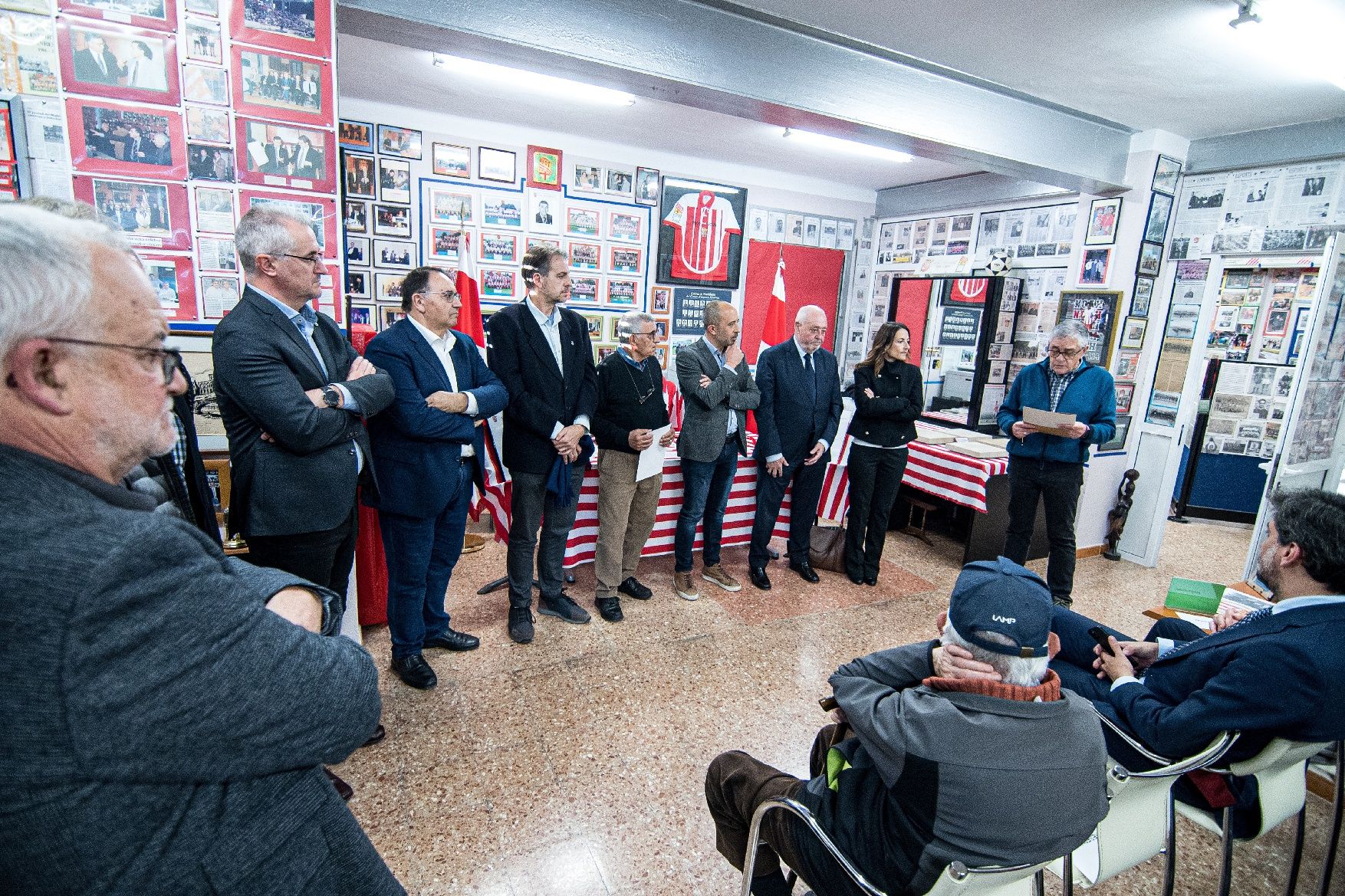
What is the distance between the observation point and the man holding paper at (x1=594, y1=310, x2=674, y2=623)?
321 cm

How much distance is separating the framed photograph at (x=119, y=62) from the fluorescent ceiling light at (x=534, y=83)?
191 cm

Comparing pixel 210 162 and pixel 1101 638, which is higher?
pixel 210 162

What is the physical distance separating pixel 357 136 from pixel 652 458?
3504 mm

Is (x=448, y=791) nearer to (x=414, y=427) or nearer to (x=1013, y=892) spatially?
(x=414, y=427)

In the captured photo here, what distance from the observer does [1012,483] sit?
3855 mm

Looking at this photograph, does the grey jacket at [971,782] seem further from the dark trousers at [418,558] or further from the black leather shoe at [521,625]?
the black leather shoe at [521,625]

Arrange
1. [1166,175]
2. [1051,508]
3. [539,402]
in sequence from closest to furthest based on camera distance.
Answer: [539,402], [1051,508], [1166,175]

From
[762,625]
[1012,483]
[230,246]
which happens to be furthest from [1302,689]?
[230,246]

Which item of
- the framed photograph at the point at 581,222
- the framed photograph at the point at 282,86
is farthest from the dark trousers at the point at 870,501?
the framed photograph at the point at 282,86

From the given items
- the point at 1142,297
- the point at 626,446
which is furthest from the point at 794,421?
the point at 1142,297

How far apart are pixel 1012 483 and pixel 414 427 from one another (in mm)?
3373

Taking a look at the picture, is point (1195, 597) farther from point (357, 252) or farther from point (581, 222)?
point (357, 252)

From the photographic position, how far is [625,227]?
18.6ft

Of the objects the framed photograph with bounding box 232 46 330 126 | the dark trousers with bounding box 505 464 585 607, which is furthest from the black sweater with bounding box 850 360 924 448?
the framed photograph with bounding box 232 46 330 126
